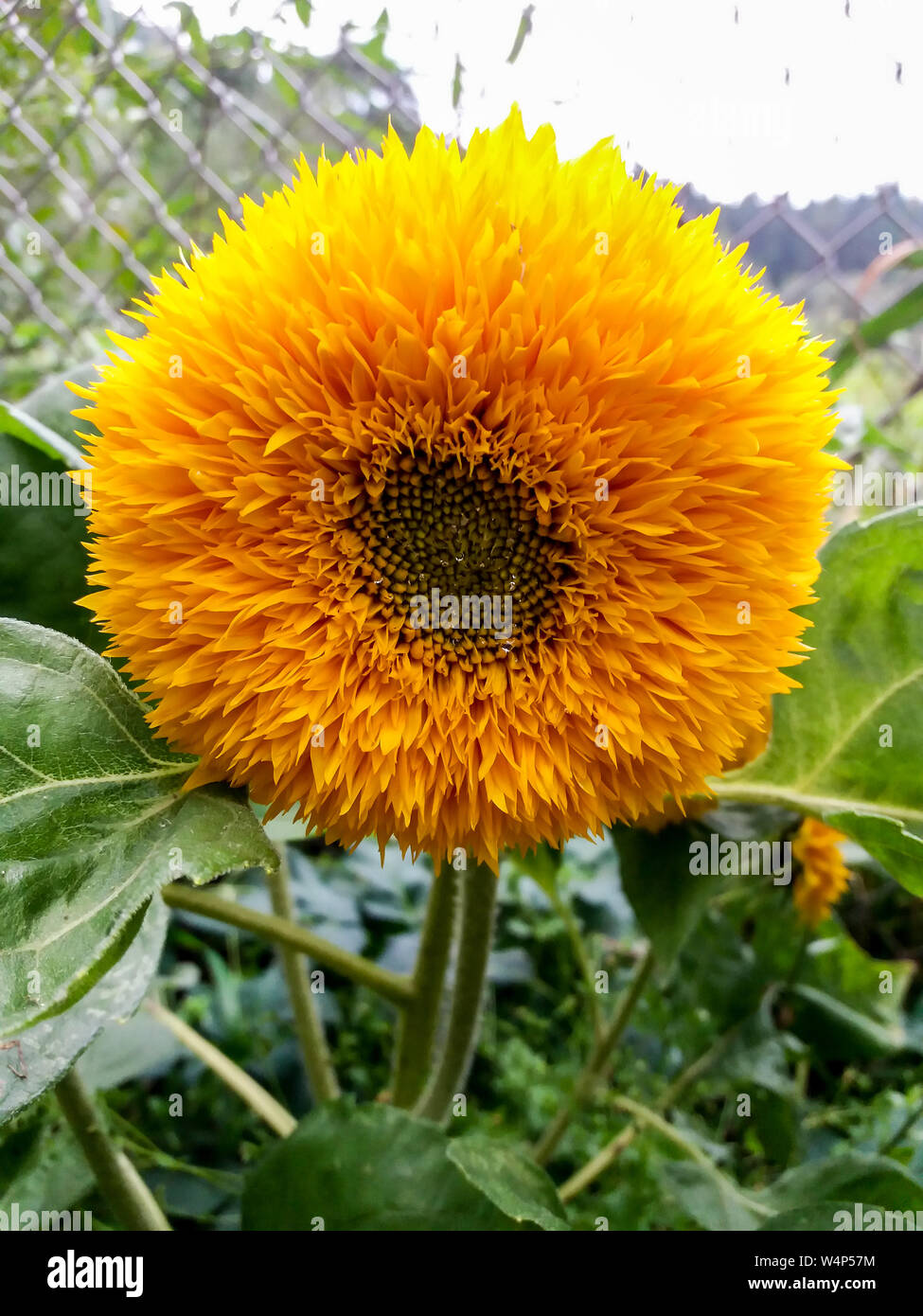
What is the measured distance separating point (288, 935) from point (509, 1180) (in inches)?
7.4

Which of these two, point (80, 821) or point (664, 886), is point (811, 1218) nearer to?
point (664, 886)

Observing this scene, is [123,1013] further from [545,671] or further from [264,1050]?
[264,1050]

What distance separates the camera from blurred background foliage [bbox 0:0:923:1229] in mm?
714

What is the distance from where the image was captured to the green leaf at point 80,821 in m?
0.32

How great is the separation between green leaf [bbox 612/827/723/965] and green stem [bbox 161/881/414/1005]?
173 millimetres

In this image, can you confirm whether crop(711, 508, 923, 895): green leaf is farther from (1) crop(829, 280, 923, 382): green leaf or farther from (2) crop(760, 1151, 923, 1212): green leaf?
(1) crop(829, 280, 923, 382): green leaf

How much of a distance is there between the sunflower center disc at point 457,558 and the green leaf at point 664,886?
0.18 meters

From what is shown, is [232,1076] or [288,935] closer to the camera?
[288,935]

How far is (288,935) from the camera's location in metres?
0.56

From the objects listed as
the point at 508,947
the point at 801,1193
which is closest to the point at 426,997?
the point at 801,1193

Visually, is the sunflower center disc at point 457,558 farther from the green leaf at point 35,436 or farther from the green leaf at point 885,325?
the green leaf at point 885,325

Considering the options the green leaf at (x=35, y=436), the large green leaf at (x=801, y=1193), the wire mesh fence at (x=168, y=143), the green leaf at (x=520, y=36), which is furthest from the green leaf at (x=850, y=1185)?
the green leaf at (x=520, y=36)

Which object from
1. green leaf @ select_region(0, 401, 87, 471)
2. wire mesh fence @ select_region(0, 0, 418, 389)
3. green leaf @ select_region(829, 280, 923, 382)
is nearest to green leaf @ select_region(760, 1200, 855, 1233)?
green leaf @ select_region(0, 401, 87, 471)
